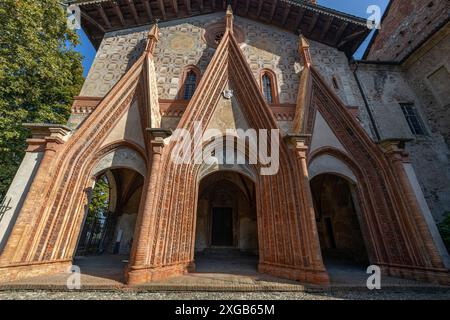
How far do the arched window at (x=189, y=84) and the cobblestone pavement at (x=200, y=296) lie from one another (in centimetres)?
814

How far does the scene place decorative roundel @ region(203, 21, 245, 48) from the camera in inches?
449

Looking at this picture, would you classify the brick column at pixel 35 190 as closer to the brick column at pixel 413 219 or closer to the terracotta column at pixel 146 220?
the terracotta column at pixel 146 220

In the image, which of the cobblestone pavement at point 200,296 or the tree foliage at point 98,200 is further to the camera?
the tree foliage at point 98,200

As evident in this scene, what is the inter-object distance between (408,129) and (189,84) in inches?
450

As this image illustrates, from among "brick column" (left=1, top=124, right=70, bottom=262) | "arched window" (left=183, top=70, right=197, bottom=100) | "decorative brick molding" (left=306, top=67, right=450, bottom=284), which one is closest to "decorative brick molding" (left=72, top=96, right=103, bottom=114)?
"brick column" (left=1, top=124, right=70, bottom=262)

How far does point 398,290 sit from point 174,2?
15.8m

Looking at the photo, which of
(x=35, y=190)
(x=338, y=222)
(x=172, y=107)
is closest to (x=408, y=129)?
(x=338, y=222)

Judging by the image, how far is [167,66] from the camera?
33.9ft

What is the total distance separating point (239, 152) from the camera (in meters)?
8.26

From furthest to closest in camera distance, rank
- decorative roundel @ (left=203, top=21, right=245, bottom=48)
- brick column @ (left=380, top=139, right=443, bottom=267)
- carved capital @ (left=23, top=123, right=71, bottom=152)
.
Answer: decorative roundel @ (left=203, top=21, right=245, bottom=48) → carved capital @ (left=23, top=123, right=71, bottom=152) → brick column @ (left=380, top=139, right=443, bottom=267)

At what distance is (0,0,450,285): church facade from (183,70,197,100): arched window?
7 cm

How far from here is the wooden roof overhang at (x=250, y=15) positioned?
1092cm

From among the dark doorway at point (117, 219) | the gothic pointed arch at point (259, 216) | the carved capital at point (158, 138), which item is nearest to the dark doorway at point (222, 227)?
the dark doorway at point (117, 219)

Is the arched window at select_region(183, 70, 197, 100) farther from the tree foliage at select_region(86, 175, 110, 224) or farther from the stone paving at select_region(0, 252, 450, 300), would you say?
the tree foliage at select_region(86, 175, 110, 224)
